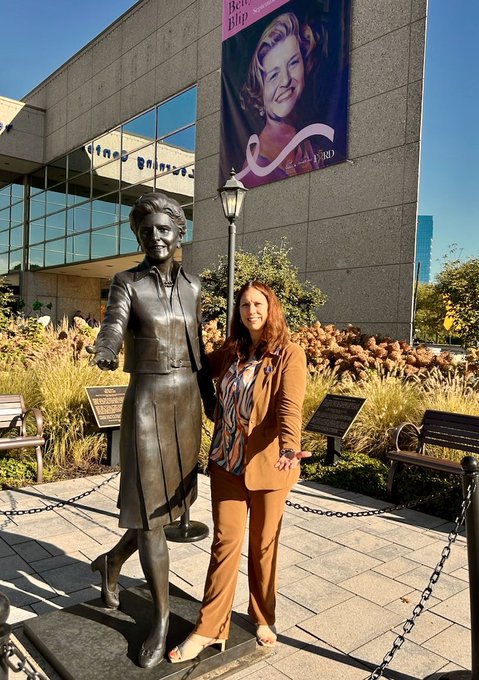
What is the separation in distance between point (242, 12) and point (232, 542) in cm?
1503

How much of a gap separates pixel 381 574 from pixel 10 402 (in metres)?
4.26

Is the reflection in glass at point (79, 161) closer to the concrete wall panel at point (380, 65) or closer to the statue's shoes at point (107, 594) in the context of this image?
the concrete wall panel at point (380, 65)

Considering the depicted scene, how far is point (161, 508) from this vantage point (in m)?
2.50

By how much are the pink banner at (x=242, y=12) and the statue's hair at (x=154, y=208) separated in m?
12.8

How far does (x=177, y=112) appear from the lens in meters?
16.8

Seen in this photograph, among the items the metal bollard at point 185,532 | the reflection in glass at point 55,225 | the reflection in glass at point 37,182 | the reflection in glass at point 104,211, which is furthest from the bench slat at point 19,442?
the reflection in glass at point 37,182

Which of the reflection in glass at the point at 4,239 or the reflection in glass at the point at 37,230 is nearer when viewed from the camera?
the reflection in glass at the point at 37,230

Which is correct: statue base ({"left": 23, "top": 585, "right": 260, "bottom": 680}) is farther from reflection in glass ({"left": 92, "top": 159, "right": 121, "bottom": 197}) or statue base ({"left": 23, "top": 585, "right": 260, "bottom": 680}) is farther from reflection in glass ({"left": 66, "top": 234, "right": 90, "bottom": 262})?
reflection in glass ({"left": 66, "top": 234, "right": 90, "bottom": 262})

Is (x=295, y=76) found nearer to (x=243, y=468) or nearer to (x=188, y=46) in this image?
(x=188, y=46)

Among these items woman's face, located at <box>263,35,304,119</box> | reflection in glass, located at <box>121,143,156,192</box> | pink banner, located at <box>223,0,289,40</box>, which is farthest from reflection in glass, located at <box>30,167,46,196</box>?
woman's face, located at <box>263,35,304,119</box>

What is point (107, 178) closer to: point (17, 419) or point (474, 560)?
point (17, 419)

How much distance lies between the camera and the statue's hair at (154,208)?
2.50 meters

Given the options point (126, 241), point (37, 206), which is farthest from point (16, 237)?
Result: point (126, 241)

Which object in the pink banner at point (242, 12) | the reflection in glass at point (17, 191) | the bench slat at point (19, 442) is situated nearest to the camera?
the bench slat at point (19, 442)
